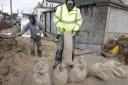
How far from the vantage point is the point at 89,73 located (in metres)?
3.43

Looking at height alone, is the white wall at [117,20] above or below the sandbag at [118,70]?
above

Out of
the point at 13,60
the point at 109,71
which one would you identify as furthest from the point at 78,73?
the point at 13,60

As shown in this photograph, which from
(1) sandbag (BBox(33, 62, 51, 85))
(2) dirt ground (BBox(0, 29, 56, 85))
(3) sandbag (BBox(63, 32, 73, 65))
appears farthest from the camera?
(2) dirt ground (BBox(0, 29, 56, 85))

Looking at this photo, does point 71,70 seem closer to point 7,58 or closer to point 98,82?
point 98,82

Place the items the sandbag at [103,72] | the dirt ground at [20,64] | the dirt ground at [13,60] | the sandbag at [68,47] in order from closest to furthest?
1. the sandbag at [103,72]
2. the dirt ground at [20,64]
3. the sandbag at [68,47]
4. the dirt ground at [13,60]

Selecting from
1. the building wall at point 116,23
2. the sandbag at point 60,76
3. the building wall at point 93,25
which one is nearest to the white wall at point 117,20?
the building wall at point 116,23

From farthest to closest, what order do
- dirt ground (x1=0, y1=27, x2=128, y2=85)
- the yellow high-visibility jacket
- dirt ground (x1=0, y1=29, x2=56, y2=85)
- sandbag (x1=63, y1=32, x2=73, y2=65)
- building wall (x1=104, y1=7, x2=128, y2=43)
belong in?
1. building wall (x1=104, y1=7, x2=128, y2=43)
2. dirt ground (x1=0, y1=29, x2=56, y2=85)
3. the yellow high-visibility jacket
4. sandbag (x1=63, y1=32, x2=73, y2=65)
5. dirt ground (x1=0, y1=27, x2=128, y2=85)

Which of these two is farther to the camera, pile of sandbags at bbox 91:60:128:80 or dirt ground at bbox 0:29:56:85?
dirt ground at bbox 0:29:56:85

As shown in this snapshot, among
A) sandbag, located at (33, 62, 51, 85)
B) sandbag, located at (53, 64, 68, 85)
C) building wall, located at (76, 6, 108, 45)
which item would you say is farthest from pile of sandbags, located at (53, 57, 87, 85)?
building wall, located at (76, 6, 108, 45)

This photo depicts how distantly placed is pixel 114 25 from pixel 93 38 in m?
1.16

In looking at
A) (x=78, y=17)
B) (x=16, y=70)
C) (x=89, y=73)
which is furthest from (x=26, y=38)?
(x=89, y=73)

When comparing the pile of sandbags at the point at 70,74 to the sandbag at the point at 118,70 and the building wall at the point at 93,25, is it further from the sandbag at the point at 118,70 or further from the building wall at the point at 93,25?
the building wall at the point at 93,25

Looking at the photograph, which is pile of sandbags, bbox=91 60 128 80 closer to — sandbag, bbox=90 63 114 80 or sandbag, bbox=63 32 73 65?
sandbag, bbox=90 63 114 80

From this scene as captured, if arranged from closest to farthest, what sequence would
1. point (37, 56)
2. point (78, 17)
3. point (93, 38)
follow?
point (78, 17), point (37, 56), point (93, 38)
